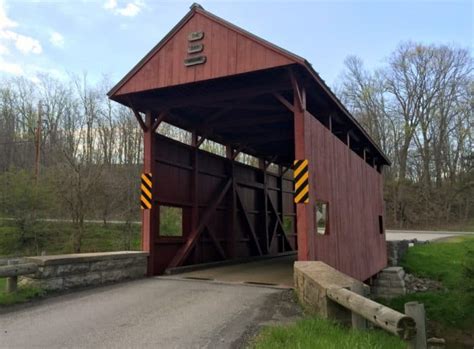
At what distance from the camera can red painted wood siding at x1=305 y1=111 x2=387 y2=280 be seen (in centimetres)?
898

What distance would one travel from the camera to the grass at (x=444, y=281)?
47.9 ft

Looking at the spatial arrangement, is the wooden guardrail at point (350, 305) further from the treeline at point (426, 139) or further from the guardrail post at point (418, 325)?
the treeline at point (426, 139)

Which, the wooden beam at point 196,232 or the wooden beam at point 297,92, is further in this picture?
the wooden beam at point 196,232

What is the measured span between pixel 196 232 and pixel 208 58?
14.9 feet

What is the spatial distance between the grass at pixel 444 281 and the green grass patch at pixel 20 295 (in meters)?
12.3

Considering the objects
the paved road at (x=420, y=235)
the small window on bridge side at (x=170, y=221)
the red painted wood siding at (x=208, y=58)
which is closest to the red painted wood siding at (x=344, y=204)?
the red painted wood siding at (x=208, y=58)

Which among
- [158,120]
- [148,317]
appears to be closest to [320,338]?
[148,317]

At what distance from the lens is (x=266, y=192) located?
16078 mm

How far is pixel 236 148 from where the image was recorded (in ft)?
47.6

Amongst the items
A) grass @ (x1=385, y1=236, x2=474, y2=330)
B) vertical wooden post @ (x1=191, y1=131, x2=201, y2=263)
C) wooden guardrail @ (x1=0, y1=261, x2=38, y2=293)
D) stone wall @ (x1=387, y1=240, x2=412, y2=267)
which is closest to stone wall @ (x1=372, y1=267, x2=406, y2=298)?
grass @ (x1=385, y1=236, x2=474, y2=330)

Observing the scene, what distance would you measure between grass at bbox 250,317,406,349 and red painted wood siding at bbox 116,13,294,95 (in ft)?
15.6

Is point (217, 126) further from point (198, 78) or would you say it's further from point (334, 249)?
point (334, 249)

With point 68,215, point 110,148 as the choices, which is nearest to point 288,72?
point 68,215

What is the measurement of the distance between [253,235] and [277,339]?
33.9 ft
